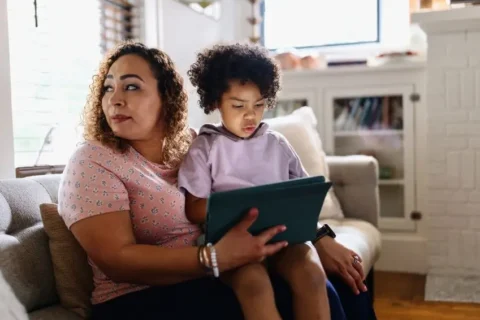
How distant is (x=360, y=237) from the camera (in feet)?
7.00

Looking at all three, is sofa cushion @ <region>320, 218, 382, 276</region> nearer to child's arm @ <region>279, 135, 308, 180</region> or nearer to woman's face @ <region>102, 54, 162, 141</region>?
child's arm @ <region>279, 135, 308, 180</region>

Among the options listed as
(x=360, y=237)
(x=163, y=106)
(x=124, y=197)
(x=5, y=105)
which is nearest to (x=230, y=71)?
(x=163, y=106)

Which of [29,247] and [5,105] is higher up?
[5,105]

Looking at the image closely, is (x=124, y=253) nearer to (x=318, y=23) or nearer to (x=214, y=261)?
(x=214, y=261)

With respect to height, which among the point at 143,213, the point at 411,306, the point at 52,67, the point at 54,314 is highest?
the point at 52,67

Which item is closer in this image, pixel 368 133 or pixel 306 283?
pixel 306 283

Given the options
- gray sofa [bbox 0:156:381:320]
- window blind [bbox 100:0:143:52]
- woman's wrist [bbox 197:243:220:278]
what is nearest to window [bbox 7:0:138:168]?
window blind [bbox 100:0:143:52]

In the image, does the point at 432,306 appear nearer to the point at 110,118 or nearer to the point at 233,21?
the point at 110,118

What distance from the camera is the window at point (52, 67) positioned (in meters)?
2.07

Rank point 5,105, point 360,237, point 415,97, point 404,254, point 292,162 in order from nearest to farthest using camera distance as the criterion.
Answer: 1. point 292,162
2. point 5,105
3. point 360,237
4. point 415,97
5. point 404,254

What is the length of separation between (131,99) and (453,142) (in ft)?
6.42

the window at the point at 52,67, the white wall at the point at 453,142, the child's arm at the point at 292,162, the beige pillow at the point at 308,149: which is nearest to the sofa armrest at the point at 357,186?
the beige pillow at the point at 308,149

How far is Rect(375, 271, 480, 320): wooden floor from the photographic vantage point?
238 centimetres

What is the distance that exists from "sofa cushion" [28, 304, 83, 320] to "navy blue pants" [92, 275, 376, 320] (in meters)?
0.06
